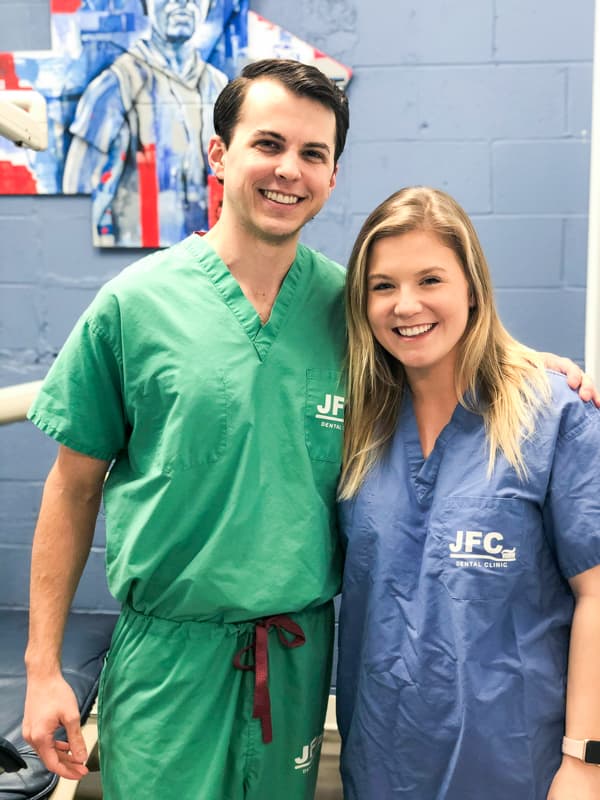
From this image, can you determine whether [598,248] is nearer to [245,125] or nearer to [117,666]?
[245,125]

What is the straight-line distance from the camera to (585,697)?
1093mm

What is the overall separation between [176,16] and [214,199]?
40cm

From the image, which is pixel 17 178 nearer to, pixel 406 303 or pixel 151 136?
pixel 151 136

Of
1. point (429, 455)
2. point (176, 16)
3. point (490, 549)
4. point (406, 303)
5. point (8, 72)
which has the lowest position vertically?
point (490, 549)

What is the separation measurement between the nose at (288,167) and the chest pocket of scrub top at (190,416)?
284 mm

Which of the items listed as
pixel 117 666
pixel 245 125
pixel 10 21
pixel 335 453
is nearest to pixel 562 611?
pixel 335 453

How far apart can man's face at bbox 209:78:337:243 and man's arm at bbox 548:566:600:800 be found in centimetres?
63

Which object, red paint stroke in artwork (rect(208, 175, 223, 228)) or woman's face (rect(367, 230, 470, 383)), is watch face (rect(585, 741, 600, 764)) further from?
red paint stroke in artwork (rect(208, 175, 223, 228))

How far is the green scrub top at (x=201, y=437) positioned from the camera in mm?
1128

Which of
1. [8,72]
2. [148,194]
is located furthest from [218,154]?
[8,72]

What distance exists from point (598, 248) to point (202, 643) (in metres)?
1.09

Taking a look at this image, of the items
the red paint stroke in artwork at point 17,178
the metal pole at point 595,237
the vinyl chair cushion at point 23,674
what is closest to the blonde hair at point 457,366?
the metal pole at point 595,237

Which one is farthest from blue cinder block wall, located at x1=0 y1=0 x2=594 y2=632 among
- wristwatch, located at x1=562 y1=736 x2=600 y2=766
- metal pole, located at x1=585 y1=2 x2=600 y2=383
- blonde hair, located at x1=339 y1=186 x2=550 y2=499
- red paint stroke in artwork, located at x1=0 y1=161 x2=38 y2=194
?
wristwatch, located at x1=562 y1=736 x2=600 y2=766

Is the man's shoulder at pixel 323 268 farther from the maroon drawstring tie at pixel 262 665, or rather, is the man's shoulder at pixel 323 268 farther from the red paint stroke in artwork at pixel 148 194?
the red paint stroke in artwork at pixel 148 194
